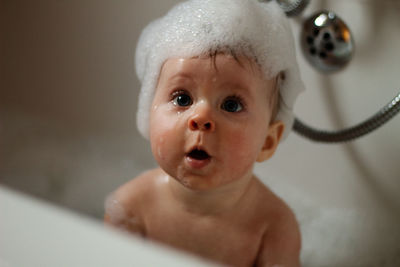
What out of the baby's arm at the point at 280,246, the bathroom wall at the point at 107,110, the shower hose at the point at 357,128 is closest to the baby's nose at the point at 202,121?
the baby's arm at the point at 280,246

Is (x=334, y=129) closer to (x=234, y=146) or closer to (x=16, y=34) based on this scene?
(x=234, y=146)

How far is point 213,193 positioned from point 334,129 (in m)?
0.46

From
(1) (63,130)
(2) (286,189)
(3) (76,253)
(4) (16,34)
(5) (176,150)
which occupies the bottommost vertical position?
(3) (76,253)

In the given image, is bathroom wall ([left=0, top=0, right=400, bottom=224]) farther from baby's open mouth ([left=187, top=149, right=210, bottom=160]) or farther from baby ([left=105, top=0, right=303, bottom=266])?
baby's open mouth ([left=187, top=149, right=210, bottom=160])

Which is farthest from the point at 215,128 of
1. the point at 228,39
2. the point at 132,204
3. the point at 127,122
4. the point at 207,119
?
the point at 127,122

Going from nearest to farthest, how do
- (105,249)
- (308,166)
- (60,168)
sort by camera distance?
1. (105,249)
2. (308,166)
3. (60,168)

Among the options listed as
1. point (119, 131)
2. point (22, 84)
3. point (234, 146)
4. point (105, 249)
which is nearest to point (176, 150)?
point (234, 146)

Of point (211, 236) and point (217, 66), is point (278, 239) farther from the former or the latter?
point (217, 66)

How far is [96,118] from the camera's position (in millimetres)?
1396

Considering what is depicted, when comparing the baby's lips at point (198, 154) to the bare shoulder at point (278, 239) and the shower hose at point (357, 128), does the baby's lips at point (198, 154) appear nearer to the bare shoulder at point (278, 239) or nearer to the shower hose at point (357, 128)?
the bare shoulder at point (278, 239)

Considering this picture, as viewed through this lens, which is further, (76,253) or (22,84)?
(22,84)

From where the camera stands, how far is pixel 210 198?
2.57 ft

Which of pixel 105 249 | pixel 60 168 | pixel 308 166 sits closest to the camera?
pixel 105 249

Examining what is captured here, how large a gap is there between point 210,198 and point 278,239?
0.14 meters
